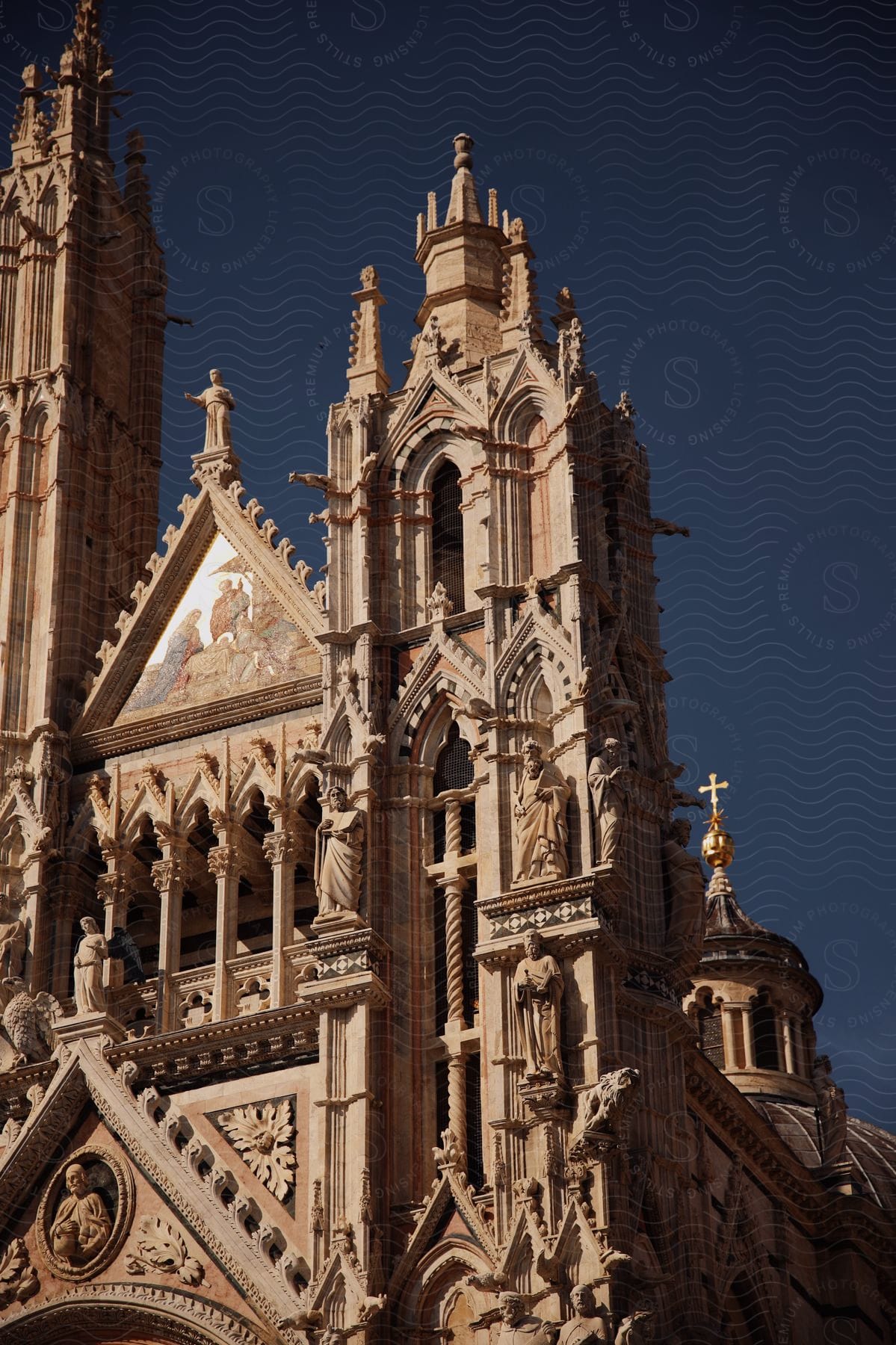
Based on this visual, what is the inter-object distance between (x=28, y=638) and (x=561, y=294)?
7.96 m

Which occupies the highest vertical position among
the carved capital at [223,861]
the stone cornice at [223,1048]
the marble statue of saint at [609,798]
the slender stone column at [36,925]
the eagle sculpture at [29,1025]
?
the carved capital at [223,861]

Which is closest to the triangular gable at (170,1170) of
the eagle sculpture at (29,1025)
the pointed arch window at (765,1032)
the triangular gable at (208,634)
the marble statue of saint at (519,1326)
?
the eagle sculpture at (29,1025)

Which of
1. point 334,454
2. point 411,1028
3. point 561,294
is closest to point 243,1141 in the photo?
point 411,1028

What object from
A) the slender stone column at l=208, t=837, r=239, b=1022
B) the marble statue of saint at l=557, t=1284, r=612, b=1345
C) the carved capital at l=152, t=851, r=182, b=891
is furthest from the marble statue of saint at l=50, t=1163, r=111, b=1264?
the marble statue of saint at l=557, t=1284, r=612, b=1345

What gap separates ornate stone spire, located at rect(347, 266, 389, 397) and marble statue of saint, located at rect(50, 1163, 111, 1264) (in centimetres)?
1012

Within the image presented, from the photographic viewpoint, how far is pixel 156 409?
135ft

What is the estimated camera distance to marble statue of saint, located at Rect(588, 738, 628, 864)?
30.4 m

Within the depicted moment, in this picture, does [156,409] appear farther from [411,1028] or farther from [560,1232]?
[560,1232]

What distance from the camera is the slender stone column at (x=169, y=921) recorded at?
111ft

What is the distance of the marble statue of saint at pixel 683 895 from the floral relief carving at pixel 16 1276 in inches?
301

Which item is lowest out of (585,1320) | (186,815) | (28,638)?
(585,1320)

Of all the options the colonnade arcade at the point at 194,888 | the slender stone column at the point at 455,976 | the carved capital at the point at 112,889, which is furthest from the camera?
the carved capital at the point at 112,889

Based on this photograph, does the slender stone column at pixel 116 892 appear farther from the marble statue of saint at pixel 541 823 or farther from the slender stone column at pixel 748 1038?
the slender stone column at pixel 748 1038

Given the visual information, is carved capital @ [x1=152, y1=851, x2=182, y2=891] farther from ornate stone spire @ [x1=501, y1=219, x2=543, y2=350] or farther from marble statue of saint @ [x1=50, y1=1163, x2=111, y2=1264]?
ornate stone spire @ [x1=501, y1=219, x2=543, y2=350]
